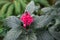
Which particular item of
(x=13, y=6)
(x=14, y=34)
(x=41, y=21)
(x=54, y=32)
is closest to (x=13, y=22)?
(x=14, y=34)

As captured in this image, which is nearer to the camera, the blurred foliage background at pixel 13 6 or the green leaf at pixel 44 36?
the green leaf at pixel 44 36

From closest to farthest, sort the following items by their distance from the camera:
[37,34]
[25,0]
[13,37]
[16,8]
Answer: [13,37] < [37,34] < [16,8] < [25,0]

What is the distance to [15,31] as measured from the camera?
1.49 metres

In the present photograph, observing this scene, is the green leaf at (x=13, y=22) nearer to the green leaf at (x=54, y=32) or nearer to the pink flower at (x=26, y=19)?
the pink flower at (x=26, y=19)

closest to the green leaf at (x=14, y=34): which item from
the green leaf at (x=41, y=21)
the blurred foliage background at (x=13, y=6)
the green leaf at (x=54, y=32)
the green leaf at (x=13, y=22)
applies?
the green leaf at (x=13, y=22)

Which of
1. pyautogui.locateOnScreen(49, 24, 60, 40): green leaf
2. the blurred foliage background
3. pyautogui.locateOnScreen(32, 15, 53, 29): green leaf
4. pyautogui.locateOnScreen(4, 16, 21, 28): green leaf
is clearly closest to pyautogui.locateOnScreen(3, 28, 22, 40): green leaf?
pyautogui.locateOnScreen(4, 16, 21, 28): green leaf

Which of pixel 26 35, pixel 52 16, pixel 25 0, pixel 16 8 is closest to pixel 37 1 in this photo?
pixel 25 0

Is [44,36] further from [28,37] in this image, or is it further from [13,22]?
[13,22]

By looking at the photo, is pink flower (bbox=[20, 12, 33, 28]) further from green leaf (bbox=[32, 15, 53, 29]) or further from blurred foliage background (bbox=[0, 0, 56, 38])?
blurred foliage background (bbox=[0, 0, 56, 38])

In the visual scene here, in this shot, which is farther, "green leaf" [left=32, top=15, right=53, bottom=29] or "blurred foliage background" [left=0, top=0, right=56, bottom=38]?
"blurred foliage background" [left=0, top=0, right=56, bottom=38]

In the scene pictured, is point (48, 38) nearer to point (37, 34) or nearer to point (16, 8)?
point (37, 34)

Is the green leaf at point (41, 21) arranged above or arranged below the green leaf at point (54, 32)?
above

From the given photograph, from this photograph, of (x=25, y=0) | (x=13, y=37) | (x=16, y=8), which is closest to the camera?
(x=13, y=37)

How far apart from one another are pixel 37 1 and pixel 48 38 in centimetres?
124
